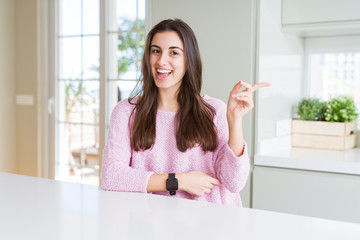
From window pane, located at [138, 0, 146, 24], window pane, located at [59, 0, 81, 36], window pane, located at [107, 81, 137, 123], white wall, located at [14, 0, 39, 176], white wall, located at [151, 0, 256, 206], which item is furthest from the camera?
white wall, located at [14, 0, 39, 176]

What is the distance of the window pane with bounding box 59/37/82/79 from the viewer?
11.8 feet

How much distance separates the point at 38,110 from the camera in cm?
374

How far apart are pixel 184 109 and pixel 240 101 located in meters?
0.27

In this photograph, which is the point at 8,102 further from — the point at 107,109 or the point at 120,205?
the point at 120,205

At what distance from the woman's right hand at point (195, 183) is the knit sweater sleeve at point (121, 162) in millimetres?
116

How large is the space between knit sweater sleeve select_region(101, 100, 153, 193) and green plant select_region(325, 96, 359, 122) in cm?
139

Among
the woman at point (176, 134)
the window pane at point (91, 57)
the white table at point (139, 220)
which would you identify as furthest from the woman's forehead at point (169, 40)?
the window pane at point (91, 57)

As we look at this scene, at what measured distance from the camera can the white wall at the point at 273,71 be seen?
2.33 metres

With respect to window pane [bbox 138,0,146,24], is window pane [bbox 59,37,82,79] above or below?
below

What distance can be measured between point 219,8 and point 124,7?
107 cm

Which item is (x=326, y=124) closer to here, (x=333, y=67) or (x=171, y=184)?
(x=333, y=67)

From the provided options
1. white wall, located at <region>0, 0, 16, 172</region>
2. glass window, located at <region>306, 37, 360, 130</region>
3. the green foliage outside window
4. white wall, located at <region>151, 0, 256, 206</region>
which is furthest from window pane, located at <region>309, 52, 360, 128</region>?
white wall, located at <region>0, 0, 16, 172</region>

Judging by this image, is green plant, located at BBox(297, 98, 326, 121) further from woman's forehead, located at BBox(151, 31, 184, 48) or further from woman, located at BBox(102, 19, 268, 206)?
woman's forehead, located at BBox(151, 31, 184, 48)

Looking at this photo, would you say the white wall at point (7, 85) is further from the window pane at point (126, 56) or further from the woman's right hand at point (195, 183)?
the woman's right hand at point (195, 183)
